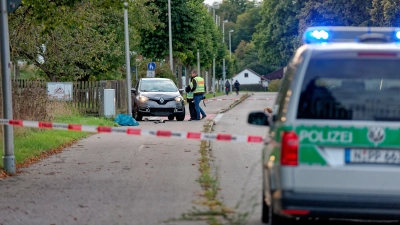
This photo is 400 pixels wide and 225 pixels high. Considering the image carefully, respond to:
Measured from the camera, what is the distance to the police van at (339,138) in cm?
633

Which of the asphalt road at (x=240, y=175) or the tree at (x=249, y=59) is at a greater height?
the tree at (x=249, y=59)

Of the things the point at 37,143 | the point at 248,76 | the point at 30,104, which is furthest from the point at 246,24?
the point at 37,143

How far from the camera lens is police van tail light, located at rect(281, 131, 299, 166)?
20.8 feet

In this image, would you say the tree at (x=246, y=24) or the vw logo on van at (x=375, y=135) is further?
the tree at (x=246, y=24)

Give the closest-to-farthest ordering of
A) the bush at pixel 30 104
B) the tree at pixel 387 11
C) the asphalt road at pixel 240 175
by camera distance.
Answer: the asphalt road at pixel 240 175 → the bush at pixel 30 104 → the tree at pixel 387 11

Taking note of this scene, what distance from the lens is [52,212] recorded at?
30.6ft

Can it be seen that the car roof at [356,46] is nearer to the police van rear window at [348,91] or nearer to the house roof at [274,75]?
the police van rear window at [348,91]

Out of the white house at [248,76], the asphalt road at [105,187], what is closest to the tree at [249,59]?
the white house at [248,76]

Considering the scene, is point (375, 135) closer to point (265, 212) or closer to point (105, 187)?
point (265, 212)

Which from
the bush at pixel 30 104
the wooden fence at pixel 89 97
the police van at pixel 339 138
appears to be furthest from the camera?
the wooden fence at pixel 89 97

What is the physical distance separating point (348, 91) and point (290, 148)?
0.73 m

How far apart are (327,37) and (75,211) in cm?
363

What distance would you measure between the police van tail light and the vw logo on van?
1.86 ft

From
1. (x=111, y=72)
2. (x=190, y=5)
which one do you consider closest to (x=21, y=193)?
(x=111, y=72)
